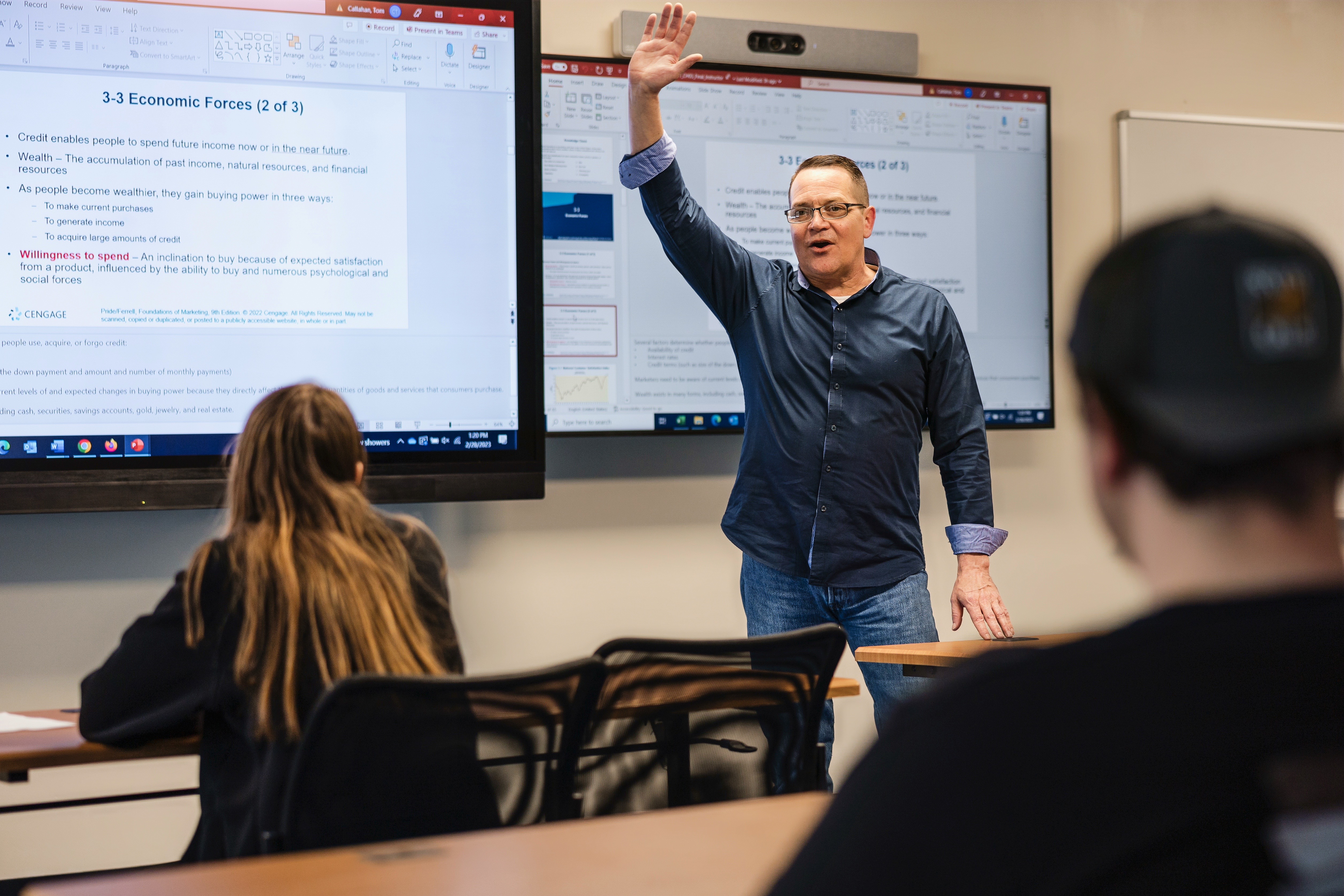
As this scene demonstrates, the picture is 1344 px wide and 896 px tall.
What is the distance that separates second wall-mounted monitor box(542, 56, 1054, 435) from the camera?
308 cm

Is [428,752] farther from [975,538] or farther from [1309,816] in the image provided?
[975,538]

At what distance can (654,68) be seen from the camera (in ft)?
8.04

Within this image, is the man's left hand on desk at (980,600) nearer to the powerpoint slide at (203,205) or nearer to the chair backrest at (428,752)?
the chair backrest at (428,752)

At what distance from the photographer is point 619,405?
10.2 ft

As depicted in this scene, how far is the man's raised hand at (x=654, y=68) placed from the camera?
2449 millimetres

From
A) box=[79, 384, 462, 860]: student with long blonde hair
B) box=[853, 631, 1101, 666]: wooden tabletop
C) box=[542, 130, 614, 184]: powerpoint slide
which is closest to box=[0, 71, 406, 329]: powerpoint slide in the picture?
box=[542, 130, 614, 184]: powerpoint slide

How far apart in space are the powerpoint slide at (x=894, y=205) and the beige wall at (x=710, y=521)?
322 mm

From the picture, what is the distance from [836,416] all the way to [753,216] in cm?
86

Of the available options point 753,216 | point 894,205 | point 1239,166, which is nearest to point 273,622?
point 753,216

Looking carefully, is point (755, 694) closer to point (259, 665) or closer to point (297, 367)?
point (259, 665)

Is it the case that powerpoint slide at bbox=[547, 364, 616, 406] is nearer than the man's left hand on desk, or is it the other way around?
the man's left hand on desk

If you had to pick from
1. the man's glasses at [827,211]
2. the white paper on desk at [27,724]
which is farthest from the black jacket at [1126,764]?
the man's glasses at [827,211]

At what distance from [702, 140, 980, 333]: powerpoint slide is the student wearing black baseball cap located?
107 inches

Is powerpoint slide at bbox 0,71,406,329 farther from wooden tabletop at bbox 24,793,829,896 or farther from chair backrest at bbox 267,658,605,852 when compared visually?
wooden tabletop at bbox 24,793,829,896
